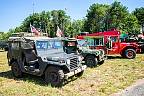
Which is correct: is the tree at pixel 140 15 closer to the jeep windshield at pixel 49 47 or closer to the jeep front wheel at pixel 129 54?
the jeep front wheel at pixel 129 54

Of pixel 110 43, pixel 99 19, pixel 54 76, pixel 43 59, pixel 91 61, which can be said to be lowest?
pixel 54 76

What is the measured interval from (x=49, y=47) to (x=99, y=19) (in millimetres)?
56720

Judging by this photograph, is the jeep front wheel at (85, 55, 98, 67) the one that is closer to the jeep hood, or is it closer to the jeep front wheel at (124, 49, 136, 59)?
the jeep hood

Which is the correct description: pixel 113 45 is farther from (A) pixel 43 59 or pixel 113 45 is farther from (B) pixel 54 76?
(B) pixel 54 76

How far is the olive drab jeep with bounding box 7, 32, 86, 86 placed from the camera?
10.5 meters

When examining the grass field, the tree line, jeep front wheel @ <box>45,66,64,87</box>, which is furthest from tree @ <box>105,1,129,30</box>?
jeep front wheel @ <box>45,66,64,87</box>

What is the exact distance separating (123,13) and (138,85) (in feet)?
179

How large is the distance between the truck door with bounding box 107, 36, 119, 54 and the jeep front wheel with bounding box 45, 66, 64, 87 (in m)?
9.56

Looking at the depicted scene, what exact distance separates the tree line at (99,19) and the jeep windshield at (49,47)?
46.4 m

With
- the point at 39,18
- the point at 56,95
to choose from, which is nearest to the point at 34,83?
the point at 56,95

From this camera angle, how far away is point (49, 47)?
39.4ft

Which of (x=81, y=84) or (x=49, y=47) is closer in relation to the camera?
(x=81, y=84)

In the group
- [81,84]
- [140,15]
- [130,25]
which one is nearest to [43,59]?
[81,84]

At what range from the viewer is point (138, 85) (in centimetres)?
1070
